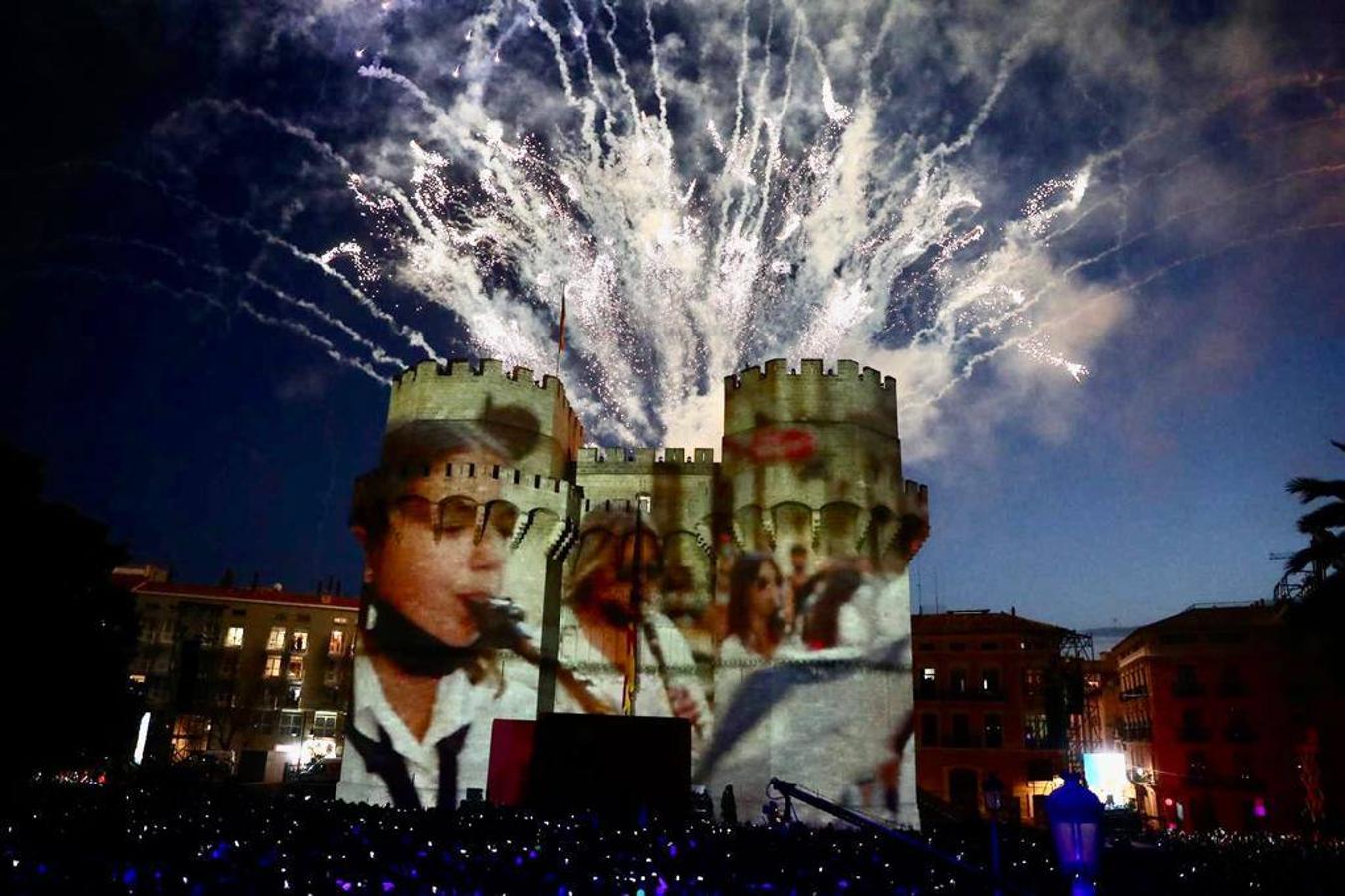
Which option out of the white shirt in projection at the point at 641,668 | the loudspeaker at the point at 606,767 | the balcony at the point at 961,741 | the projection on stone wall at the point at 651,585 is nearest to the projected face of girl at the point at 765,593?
the projection on stone wall at the point at 651,585

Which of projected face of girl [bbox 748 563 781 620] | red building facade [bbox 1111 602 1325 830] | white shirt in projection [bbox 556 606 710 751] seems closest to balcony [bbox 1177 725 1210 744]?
red building facade [bbox 1111 602 1325 830]

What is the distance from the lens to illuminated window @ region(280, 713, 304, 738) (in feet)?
217

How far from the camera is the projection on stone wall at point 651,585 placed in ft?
93.0

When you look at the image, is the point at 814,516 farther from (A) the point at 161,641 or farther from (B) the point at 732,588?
(A) the point at 161,641

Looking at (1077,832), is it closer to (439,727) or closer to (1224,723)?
(439,727)

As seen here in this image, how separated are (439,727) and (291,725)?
4410cm

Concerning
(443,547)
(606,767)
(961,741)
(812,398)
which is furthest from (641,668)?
(961,741)

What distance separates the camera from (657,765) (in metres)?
16.0

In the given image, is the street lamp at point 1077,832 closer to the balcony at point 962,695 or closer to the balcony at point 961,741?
the balcony at point 961,741

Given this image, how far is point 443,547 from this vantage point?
30297 mm

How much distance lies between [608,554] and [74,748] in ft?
52.7

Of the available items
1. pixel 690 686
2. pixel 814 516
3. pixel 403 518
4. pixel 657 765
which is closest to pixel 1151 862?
pixel 657 765

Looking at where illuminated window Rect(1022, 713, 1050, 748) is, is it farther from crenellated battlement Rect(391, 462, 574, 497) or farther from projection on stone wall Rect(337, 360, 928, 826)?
crenellated battlement Rect(391, 462, 574, 497)

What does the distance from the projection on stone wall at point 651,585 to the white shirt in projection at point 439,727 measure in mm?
63
